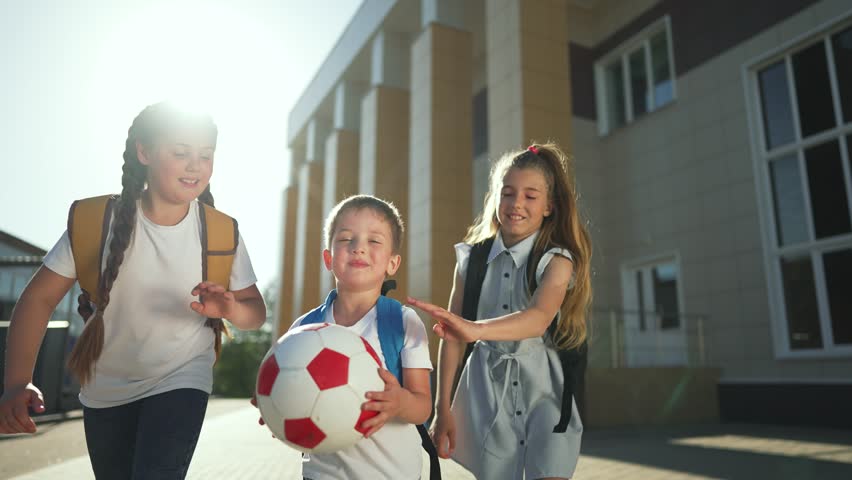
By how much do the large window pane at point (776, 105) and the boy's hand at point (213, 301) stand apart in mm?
11291

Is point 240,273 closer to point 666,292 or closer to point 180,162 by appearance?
point 180,162

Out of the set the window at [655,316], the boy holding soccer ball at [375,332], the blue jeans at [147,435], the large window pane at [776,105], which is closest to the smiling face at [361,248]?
the boy holding soccer ball at [375,332]

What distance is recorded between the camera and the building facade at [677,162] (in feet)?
32.5

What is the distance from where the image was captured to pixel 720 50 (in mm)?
12039

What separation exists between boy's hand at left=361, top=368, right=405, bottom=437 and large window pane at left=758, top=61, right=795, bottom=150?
1119cm

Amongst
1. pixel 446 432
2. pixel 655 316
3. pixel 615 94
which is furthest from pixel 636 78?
pixel 446 432

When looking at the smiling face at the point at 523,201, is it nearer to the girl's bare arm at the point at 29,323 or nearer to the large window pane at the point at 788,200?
the girl's bare arm at the point at 29,323

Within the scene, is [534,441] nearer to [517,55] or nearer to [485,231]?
[485,231]

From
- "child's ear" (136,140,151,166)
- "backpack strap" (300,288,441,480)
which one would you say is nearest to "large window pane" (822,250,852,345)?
"backpack strap" (300,288,441,480)

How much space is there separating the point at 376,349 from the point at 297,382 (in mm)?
341

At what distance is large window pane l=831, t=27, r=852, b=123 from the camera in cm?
967

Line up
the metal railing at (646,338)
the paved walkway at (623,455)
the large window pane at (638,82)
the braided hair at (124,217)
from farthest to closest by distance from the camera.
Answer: the large window pane at (638,82)
the metal railing at (646,338)
the paved walkway at (623,455)
the braided hair at (124,217)

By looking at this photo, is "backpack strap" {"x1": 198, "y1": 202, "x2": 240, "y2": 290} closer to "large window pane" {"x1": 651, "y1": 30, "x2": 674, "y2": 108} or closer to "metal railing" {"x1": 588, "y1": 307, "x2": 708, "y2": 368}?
"metal railing" {"x1": 588, "y1": 307, "x2": 708, "y2": 368}

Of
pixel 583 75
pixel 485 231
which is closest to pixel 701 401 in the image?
pixel 583 75
